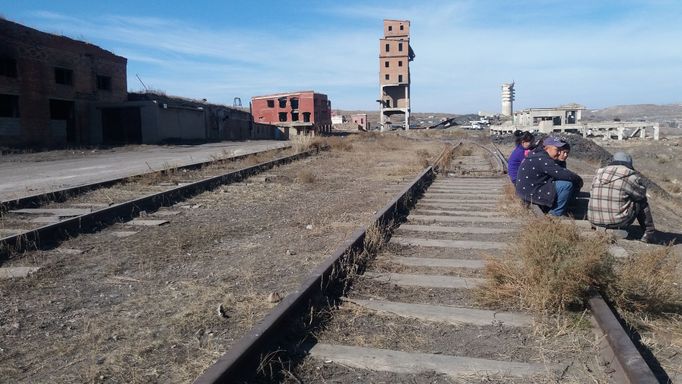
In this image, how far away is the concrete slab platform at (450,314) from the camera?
3562mm

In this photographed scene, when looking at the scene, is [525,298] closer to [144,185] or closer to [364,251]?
[364,251]

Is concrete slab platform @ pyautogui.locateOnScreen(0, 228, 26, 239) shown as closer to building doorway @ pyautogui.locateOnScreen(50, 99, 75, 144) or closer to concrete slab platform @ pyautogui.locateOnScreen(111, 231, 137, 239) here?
concrete slab platform @ pyautogui.locateOnScreen(111, 231, 137, 239)

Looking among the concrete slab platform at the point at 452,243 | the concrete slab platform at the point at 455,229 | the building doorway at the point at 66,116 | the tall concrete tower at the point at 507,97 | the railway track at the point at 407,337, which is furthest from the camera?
the tall concrete tower at the point at 507,97

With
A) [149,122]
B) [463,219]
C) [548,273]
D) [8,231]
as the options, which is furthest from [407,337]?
[149,122]

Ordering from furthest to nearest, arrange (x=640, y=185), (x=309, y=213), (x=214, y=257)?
(x=309, y=213), (x=640, y=185), (x=214, y=257)

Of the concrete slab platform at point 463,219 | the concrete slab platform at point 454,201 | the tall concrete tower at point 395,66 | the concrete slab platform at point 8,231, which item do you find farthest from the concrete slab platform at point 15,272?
the tall concrete tower at point 395,66

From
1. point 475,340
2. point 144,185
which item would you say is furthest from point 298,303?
point 144,185

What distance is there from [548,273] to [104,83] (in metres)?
39.4

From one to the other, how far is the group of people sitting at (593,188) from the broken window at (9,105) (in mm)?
29618

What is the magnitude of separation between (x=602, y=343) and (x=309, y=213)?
5528 mm

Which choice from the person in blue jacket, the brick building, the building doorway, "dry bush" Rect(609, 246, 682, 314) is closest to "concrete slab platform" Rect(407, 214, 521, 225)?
the person in blue jacket

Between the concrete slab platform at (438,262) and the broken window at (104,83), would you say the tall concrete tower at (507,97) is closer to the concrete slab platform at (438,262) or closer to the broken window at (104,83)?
the broken window at (104,83)

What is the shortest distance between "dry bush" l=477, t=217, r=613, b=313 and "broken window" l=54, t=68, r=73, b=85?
3506cm

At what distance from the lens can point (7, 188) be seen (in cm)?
1091
